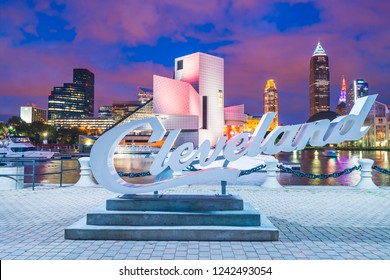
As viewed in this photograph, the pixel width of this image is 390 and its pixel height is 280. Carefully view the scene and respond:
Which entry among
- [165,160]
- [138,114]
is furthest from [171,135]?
[138,114]

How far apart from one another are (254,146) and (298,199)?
4.41 metres

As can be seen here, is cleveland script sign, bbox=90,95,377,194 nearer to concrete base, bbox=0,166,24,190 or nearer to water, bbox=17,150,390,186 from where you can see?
concrete base, bbox=0,166,24,190

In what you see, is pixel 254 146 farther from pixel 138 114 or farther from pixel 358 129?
pixel 138 114

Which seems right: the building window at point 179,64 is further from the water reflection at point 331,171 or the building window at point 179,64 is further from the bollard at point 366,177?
the bollard at point 366,177

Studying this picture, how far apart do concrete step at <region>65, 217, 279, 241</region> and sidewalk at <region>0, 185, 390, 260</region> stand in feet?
0.48

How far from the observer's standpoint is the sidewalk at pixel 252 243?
5.23 meters

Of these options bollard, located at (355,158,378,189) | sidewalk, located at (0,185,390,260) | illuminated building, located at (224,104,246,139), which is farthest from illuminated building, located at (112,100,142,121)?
sidewalk, located at (0,185,390,260)

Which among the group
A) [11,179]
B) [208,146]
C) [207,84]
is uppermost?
[207,84]

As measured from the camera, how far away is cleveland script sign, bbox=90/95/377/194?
265 inches

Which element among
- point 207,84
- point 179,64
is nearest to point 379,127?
point 207,84

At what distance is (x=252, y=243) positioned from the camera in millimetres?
5855

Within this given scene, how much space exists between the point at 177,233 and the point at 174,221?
327mm

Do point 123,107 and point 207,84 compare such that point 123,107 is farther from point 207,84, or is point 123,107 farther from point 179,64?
point 207,84

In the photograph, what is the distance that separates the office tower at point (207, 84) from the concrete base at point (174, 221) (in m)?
78.8
